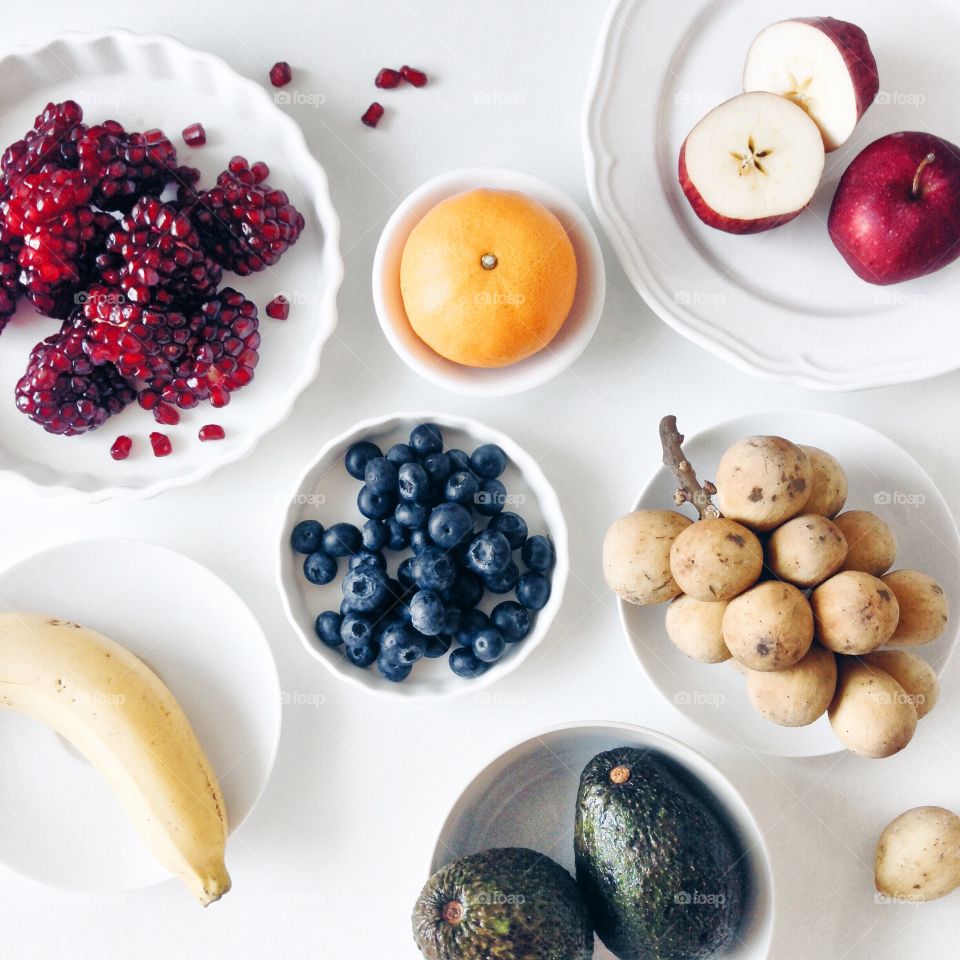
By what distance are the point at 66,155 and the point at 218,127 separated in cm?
19

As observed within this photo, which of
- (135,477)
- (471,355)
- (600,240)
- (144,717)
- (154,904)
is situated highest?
(600,240)

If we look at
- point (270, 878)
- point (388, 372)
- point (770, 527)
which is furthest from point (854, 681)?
point (270, 878)

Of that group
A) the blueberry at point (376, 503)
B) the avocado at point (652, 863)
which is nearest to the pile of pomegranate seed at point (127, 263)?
the blueberry at point (376, 503)

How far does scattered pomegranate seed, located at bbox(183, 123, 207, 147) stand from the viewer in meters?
1.15

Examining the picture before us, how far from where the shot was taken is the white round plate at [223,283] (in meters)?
1.16

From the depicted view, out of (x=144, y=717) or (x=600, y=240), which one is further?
(x=600, y=240)

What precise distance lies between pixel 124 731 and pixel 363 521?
1.24 ft

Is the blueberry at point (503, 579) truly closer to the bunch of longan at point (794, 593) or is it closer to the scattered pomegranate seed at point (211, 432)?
the bunch of longan at point (794, 593)

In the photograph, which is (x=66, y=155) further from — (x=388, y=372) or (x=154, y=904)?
(x=154, y=904)

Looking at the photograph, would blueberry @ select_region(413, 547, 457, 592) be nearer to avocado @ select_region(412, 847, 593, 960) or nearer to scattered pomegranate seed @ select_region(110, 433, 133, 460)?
avocado @ select_region(412, 847, 593, 960)

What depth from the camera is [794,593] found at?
86 centimetres

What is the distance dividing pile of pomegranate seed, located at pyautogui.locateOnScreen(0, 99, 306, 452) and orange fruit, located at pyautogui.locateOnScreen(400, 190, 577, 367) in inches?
8.4

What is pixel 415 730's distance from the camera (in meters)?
1.20

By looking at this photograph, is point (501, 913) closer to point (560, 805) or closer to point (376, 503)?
point (560, 805)
